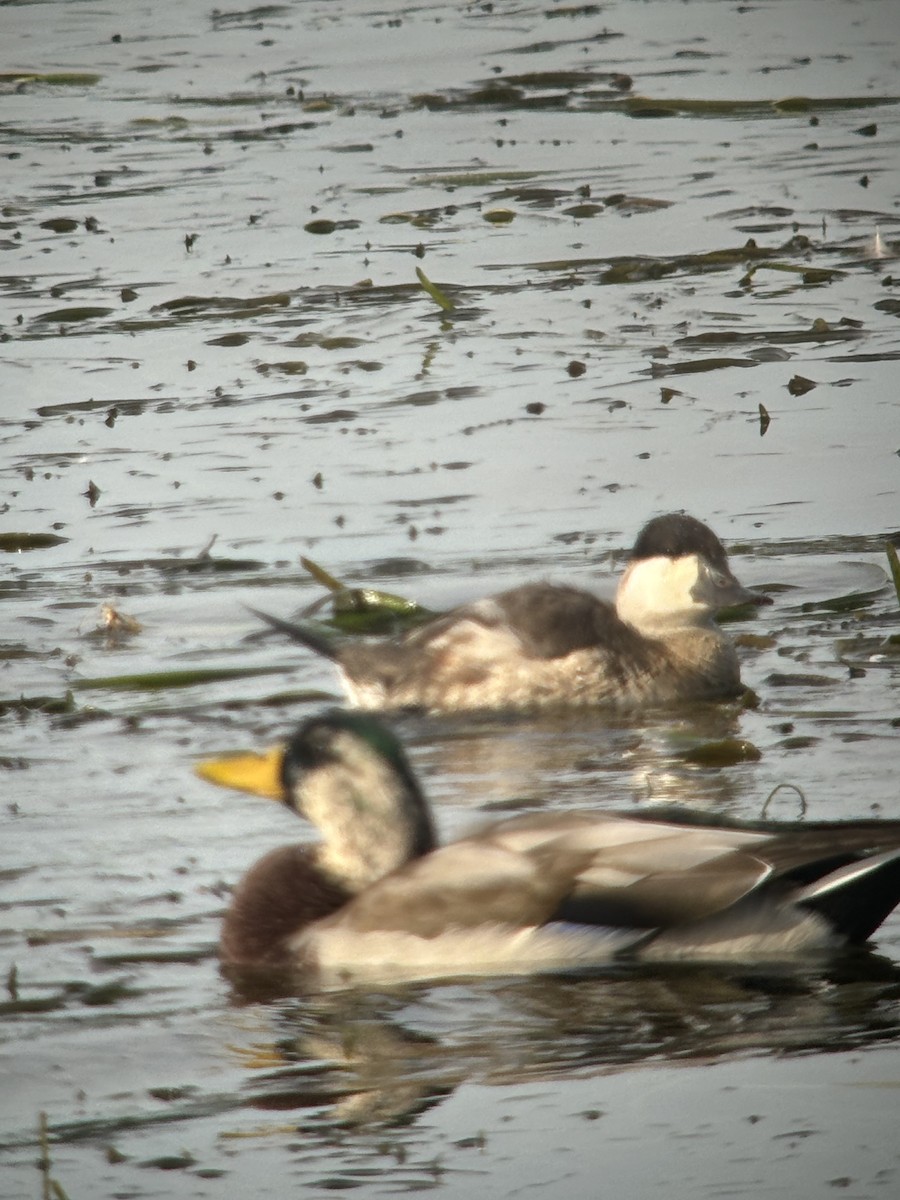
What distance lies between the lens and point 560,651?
909 centimetres

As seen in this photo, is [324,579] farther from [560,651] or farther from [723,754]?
[723,754]

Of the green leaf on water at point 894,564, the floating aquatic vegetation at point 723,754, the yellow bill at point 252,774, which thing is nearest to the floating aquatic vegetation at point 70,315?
the green leaf on water at point 894,564

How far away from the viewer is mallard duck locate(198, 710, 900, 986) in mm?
5957

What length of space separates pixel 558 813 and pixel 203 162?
1438 cm

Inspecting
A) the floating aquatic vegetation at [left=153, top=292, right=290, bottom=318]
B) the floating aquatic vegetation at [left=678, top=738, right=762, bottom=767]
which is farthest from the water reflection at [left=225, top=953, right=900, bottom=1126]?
the floating aquatic vegetation at [left=153, top=292, right=290, bottom=318]

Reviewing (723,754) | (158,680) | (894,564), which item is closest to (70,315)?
(158,680)

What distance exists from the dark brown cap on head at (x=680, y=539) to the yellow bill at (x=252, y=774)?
2901 millimetres

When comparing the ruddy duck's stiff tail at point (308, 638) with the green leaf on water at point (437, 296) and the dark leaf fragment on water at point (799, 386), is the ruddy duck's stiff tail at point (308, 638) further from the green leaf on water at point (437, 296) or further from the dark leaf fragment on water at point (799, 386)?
the green leaf on water at point (437, 296)

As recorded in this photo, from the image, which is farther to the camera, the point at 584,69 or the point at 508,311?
the point at 584,69

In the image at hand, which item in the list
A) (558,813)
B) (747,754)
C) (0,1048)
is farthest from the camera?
(747,754)

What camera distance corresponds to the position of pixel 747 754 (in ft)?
26.4

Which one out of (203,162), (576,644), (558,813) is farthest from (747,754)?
(203,162)

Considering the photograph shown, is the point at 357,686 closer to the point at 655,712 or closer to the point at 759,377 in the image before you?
the point at 655,712

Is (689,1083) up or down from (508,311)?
down
